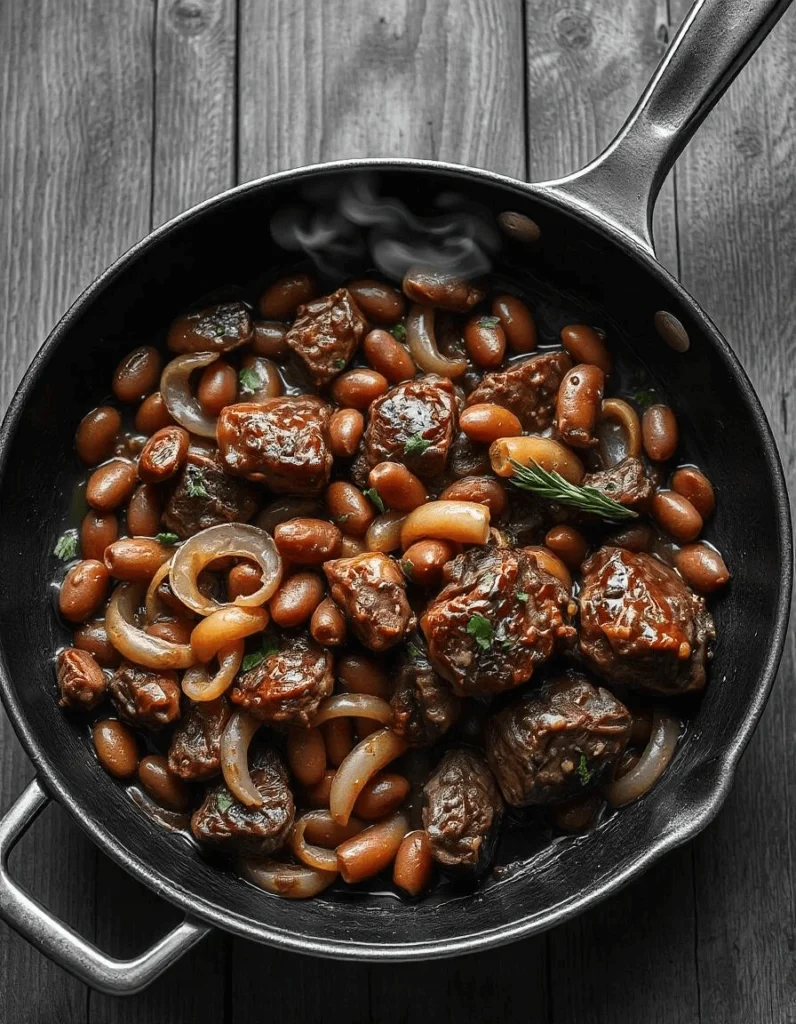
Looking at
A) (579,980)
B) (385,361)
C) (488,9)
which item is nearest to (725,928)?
(579,980)

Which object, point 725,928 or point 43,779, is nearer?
point 43,779

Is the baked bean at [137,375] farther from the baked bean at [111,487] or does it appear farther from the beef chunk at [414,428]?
the beef chunk at [414,428]

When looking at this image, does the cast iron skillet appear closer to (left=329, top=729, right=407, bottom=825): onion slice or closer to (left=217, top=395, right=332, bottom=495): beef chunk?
(left=329, top=729, right=407, bottom=825): onion slice

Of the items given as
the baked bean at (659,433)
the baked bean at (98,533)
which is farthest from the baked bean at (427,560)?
the baked bean at (98,533)

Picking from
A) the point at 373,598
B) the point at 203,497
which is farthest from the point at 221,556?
the point at 373,598

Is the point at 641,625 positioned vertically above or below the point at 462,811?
above

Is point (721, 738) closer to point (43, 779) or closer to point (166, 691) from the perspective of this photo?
point (166, 691)

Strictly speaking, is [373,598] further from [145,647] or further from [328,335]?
[328,335]
